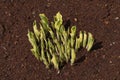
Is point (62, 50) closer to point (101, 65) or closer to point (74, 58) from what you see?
point (74, 58)

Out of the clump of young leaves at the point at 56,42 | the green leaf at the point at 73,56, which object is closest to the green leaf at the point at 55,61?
the clump of young leaves at the point at 56,42

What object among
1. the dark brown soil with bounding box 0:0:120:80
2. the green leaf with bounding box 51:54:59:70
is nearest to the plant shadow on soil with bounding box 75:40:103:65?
the dark brown soil with bounding box 0:0:120:80

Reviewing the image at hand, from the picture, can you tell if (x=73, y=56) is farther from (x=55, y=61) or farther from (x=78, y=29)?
(x=78, y=29)

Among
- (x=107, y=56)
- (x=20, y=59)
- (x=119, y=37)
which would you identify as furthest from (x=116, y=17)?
(x=20, y=59)

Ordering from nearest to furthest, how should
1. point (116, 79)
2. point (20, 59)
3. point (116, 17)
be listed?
point (116, 79) < point (20, 59) < point (116, 17)

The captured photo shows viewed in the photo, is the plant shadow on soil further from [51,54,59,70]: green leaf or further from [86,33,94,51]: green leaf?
[51,54,59,70]: green leaf
